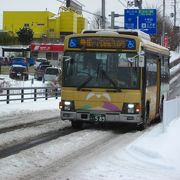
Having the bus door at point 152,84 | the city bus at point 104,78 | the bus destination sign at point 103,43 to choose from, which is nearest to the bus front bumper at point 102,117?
the city bus at point 104,78

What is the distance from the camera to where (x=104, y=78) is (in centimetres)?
1728

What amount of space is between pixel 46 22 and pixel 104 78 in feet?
345

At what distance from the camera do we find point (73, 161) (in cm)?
1131

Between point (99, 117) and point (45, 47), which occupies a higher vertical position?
point (45, 47)

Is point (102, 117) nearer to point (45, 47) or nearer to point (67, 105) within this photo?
point (67, 105)

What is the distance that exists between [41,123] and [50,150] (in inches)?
288

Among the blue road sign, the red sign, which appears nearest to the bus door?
the blue road sign

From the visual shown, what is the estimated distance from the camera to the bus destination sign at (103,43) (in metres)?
17.4

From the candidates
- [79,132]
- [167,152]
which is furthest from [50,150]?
[79,132]

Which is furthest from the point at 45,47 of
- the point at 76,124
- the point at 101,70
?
the point at 101,70

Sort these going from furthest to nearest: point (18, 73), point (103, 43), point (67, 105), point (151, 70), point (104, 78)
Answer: point (18, 73) < point (151, 70) < point (67, 105) < point (103, 43) < point (104, 78)

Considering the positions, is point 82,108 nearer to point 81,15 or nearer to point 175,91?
point 175,91

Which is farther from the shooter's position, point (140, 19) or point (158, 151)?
point (140, 19)

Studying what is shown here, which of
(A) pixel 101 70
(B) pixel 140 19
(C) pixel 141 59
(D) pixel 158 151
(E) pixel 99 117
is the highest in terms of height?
(B) pixel 140 19
